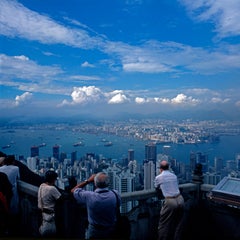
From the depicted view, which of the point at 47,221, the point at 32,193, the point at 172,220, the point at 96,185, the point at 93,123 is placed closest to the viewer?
the point at 96,185

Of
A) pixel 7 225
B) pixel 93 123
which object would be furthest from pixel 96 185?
pixel 93 123

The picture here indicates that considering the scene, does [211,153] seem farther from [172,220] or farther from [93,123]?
[93,123]

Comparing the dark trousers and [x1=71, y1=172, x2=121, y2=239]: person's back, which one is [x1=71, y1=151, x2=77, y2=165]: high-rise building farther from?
[x1=71, y1=172, x2=121, y2=239]: person's back

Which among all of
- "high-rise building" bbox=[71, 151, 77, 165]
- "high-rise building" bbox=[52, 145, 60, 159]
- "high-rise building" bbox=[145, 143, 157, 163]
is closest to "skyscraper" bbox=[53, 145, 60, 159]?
"high-rise building" bbox=[52, 145, 60, 159]

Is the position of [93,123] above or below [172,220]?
above

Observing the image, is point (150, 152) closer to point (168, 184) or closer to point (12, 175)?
point (168, 184)

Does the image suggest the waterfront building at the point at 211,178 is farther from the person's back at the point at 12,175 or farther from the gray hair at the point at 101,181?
the person's back at the point at 12,175

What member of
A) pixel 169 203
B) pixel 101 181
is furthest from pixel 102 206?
pixel 169 203
